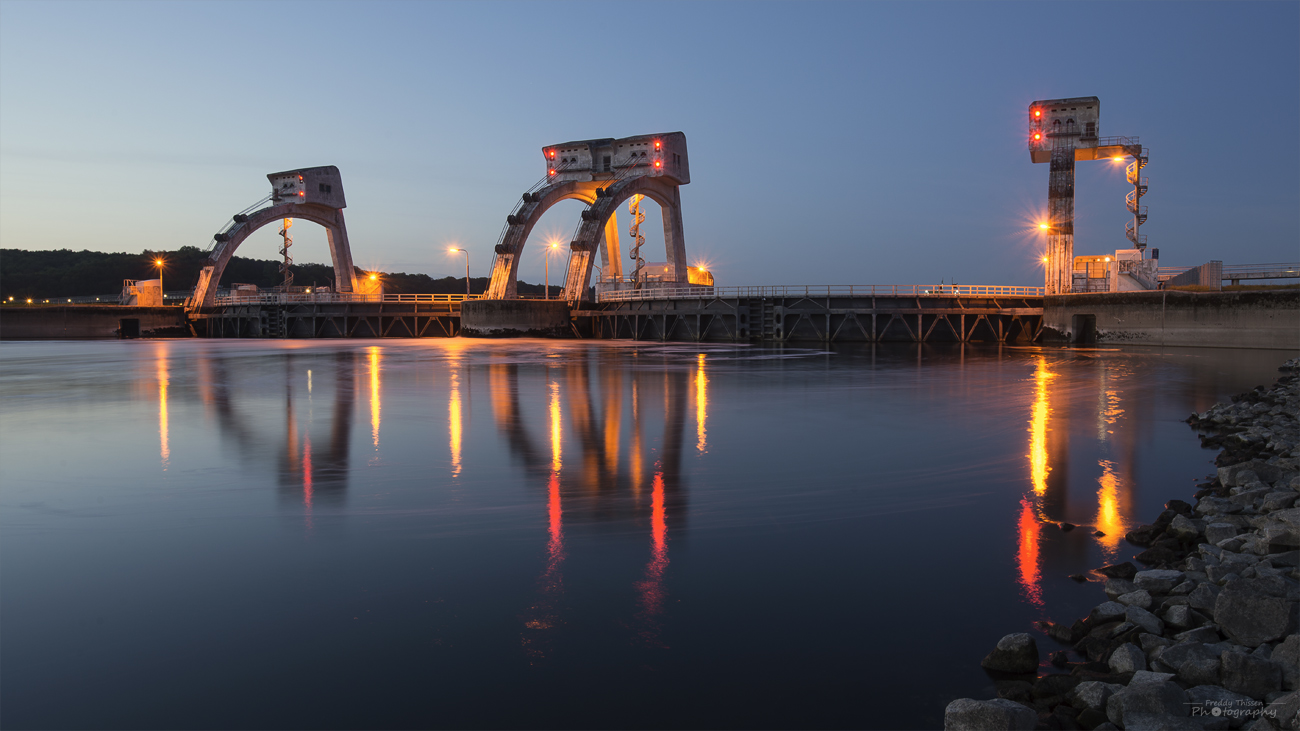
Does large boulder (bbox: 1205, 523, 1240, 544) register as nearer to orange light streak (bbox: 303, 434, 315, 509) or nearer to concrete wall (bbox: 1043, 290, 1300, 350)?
orange light streak (bbox: 303, 434, 315, 509)

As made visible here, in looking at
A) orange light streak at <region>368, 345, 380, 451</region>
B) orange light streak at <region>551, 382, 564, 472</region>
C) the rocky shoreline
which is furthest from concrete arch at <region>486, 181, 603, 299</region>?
the rocky shoreline

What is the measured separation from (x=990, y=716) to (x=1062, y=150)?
4942cm

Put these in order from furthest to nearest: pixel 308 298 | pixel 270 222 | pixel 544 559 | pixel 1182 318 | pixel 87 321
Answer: pixel 87 321 < pixel 308 298 < pixel 270 222 < pixel 1182 318 < pixel 544 559

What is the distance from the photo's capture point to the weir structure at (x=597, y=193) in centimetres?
5397

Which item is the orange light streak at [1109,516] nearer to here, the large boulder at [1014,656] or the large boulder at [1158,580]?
the large boulder at [1158,580]

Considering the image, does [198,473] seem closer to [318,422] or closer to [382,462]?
[382,462]

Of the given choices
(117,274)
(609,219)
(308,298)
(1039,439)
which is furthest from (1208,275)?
(117,274)

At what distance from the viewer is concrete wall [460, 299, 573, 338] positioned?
180ft

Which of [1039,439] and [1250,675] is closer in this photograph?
[1250,675]

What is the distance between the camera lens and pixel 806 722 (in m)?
4.13

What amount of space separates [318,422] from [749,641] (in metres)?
12.0

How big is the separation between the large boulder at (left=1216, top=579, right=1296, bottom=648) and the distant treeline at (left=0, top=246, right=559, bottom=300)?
13145 cm

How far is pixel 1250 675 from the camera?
4047 millimetres

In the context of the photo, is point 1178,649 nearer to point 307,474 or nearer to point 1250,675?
point 1250,675
